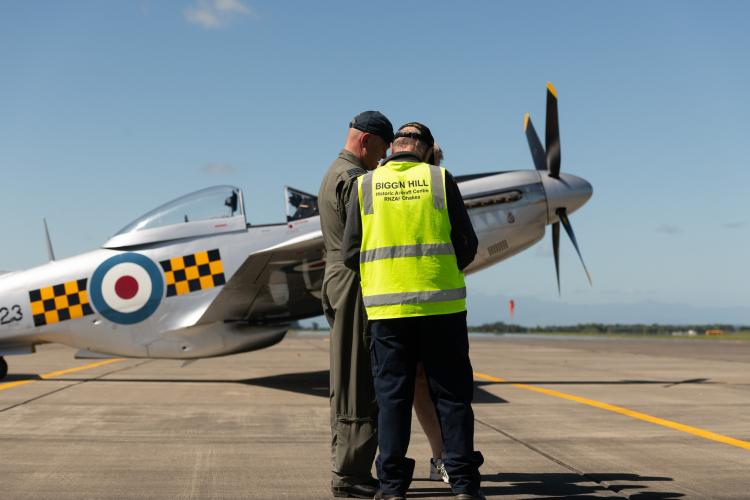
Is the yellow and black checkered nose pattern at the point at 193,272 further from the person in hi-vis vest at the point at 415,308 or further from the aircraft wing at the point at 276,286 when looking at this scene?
the person in hi-vis vest at the point at 415,308

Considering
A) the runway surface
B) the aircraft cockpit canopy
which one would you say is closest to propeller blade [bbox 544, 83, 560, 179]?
the runway surface

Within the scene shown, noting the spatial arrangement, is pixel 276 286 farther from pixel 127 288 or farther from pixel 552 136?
pixel 552 136

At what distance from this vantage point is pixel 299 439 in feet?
18.6

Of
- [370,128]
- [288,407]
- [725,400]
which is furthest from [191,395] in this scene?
[725,400]

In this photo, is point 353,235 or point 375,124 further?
point 375,124

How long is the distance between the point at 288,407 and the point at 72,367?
7.82 m

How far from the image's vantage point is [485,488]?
13.3 ft

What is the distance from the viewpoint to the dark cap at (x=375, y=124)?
4168 millimetres

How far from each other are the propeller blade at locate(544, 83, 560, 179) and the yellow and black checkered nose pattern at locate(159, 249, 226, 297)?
16.7ft

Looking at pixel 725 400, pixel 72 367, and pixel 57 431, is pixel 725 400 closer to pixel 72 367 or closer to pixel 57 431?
pixel 57 431

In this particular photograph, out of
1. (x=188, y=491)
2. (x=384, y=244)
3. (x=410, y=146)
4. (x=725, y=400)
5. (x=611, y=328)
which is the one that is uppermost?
(x=410, y=146)

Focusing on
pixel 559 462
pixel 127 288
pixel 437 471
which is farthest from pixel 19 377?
pixel 559 462

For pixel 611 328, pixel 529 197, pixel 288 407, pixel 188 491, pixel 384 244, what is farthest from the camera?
pixel 611 328

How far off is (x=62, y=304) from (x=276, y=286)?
2981 millimetres
